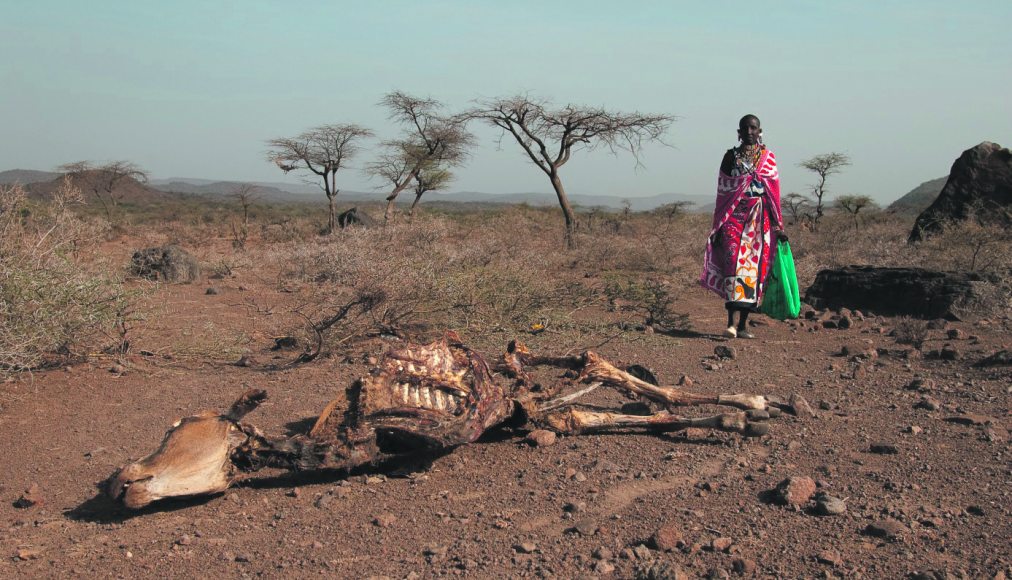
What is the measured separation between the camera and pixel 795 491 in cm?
317

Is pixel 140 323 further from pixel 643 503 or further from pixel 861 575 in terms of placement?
pixel 861 575

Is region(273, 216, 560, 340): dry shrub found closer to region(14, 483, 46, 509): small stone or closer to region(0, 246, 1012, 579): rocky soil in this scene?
region(0, 246, 1012, 579): rocky soil

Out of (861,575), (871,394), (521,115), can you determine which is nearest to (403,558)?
(861,575)

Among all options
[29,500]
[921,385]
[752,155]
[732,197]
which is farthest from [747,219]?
[29,500]

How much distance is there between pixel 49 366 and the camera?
17.5 ft

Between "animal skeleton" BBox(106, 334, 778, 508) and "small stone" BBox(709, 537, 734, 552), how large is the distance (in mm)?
1140

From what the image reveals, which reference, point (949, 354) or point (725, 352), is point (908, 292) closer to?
point (949, 354)

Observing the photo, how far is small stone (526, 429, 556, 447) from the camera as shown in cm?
396

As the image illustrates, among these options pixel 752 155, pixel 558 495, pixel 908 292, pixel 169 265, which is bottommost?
pixel 558 495

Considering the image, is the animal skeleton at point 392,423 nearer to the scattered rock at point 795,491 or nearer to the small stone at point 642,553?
the scattered rock at point 795,491

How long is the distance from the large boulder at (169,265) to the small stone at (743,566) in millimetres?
9669

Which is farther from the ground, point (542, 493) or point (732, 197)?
point (732, 197)

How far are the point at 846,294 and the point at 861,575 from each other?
21.3ft

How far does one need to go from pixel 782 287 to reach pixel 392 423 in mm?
4681
